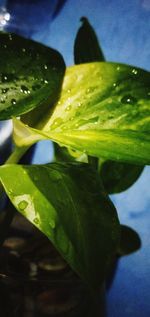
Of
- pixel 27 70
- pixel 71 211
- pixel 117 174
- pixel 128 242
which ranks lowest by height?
pixel 128 242

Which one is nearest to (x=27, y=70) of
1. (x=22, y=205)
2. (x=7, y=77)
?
(x=7, y=77)

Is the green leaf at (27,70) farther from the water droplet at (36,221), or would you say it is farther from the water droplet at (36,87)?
the water droplet at (36,221)

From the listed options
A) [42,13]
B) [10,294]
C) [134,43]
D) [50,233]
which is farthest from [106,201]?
[42,13]

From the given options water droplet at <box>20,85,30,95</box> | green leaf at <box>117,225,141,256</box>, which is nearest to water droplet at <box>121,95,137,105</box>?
water droplet at <box>20,85,30,95</box>

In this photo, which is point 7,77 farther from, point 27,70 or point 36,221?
point 36,221

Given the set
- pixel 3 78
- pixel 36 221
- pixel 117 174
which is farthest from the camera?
pixel 117 174

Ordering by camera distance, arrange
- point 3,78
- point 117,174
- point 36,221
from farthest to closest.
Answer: point 117,174 < point 3,78 < point 36,221
